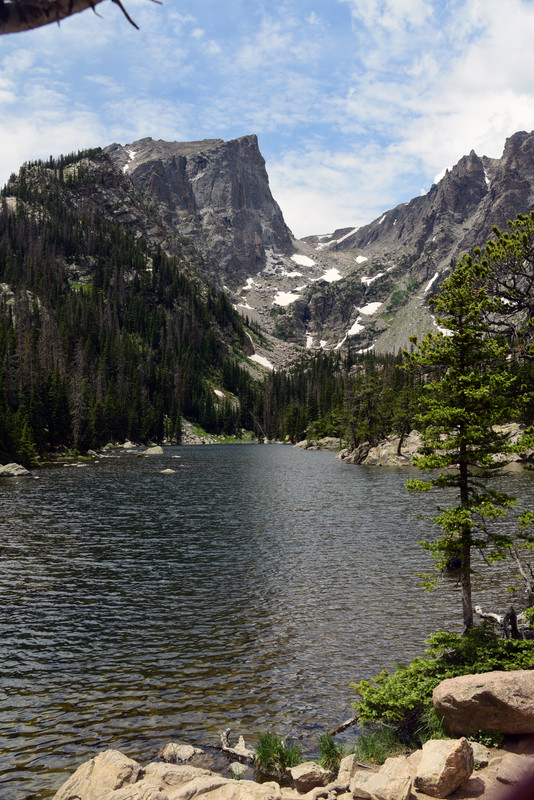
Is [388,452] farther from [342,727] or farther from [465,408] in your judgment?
[342,727]

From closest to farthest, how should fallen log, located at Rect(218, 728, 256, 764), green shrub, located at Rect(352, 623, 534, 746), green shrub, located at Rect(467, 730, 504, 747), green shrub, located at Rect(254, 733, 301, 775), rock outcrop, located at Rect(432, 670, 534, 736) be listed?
1. rock outcrop, located at Rect(432, 670, 534, 736)
2. green shrub, located at Rect(467, 730, 504, 747)
3. green shrub, located at Rect(254, 733, 301, 775)
4. fallen log, located at Rect(218, 728, 256, 764)
5. green shrub, located at Rect(352, 623, 534, 746)

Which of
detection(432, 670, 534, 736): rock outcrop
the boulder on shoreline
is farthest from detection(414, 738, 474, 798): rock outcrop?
the boulder on shoreline

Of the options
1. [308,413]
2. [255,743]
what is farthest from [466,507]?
[308,413]

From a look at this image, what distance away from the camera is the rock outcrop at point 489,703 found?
1112 centimetres

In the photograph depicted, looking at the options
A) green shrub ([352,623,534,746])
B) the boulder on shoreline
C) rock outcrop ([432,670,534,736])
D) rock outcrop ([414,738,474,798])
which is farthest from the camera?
A: the boulder on shoreline

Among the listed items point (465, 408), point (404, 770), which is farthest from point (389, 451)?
point (404, 770)

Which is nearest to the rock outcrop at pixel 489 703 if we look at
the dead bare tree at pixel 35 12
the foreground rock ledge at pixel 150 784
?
the foreground rock ledge at pixel 150 784

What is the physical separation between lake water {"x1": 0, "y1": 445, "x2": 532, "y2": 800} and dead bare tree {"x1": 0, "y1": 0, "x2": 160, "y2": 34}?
13.8 metres

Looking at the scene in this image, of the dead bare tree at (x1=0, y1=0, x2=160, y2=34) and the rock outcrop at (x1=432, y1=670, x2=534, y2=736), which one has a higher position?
Result: the dead bare tree at (x1=0, y1=0, x2=160, y2=34)

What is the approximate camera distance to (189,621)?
21734mm

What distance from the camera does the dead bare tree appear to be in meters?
4.71

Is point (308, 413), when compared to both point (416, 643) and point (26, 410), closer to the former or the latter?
point (26, 410)

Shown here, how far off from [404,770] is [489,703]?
97.5 inches

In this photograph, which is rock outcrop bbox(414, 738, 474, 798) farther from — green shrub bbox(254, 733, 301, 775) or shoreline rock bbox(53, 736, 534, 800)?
green shrub bbox(254, 733, 301, 775)
